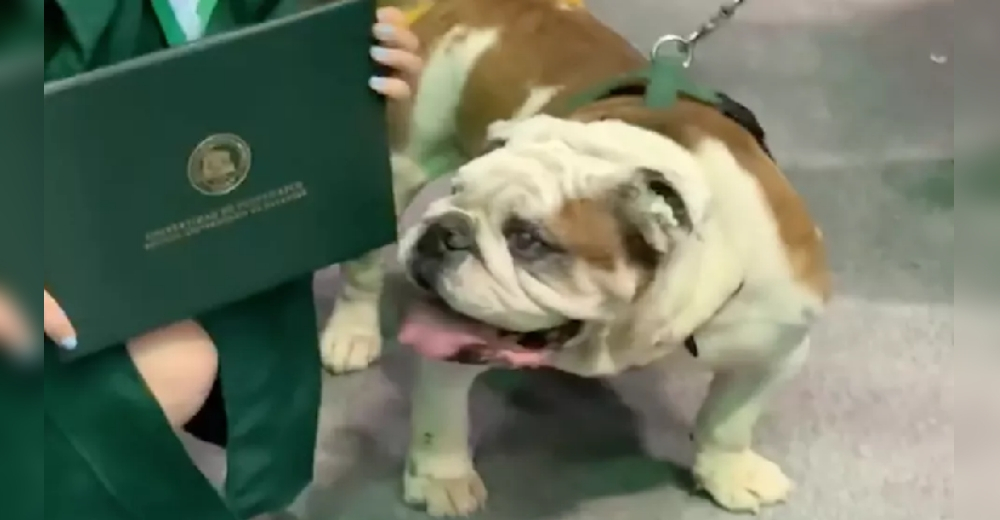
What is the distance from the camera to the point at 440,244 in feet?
3.83

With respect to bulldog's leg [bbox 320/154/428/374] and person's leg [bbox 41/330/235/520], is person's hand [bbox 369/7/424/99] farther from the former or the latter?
bulldog's leg [bbox 320/154/428/374]

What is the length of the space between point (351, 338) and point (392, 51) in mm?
605

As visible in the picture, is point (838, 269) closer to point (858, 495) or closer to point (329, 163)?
point (858, 495)

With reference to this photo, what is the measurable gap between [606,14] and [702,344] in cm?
131

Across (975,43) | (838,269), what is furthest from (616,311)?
(838,269)

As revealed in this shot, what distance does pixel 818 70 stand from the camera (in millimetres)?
2309

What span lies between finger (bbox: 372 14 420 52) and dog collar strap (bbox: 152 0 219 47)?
0.14 metres

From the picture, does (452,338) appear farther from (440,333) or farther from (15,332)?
(15,332)

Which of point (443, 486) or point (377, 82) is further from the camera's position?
point (443, 486)

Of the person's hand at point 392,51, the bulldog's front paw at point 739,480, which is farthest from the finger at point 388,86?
the bulldog's front paw at point 739,480

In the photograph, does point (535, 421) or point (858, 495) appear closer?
point (858, 495)

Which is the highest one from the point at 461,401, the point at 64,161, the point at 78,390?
the point at 64,161

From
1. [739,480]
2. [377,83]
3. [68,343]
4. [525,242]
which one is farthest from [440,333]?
[739,480]

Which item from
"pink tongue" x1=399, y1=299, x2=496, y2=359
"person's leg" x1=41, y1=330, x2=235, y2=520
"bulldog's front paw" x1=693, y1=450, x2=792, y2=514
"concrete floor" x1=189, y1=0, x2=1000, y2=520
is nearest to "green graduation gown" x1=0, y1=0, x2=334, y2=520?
"person's leg" x1=41, y1=330, x2=235, y2=520
